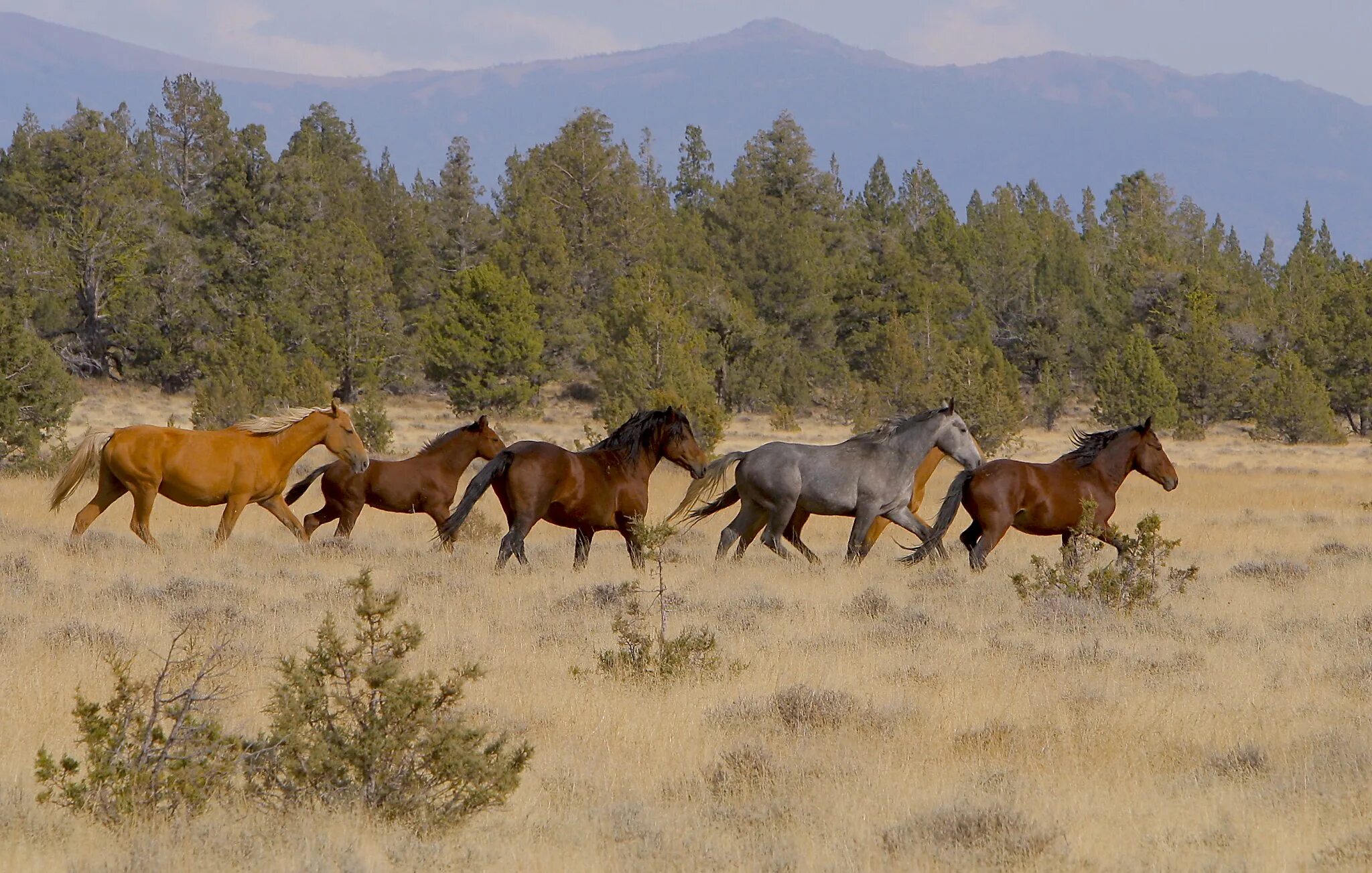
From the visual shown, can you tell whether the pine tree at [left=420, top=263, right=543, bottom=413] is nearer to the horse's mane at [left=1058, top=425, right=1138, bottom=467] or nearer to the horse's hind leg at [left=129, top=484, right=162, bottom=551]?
the horse's hind leg at [left=129, top=484, right=162, bottom=551]

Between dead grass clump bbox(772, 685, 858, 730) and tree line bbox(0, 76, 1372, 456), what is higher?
tree line bbox(0, 76, 1372, 456)

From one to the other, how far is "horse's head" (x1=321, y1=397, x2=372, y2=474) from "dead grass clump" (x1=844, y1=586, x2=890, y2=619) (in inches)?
201

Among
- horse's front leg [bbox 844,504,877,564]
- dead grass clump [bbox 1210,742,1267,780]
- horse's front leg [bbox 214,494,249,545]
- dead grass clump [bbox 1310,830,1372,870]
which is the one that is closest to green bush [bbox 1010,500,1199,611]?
horse's front leg [bbox 844,504,877,564]

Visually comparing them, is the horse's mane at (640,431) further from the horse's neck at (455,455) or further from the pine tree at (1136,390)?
the pine tree at (1136,390)

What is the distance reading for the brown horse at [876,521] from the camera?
12766mm

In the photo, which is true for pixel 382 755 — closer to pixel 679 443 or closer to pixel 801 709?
pixel 801 709

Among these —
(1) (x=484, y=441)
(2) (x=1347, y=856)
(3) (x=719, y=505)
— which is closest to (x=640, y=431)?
(3) (x=719, y=505)

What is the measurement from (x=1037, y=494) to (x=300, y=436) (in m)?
6.53

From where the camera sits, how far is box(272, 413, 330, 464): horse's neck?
12.7 metres

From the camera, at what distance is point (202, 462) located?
1240 cm

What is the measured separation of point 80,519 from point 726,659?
7143mm

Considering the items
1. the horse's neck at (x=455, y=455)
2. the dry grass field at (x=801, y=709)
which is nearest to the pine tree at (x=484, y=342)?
the dry grass field at (x=801, y=709)

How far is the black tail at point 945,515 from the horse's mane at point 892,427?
748 millimetres

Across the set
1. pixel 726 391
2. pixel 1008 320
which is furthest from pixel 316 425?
pixel 1008 320
